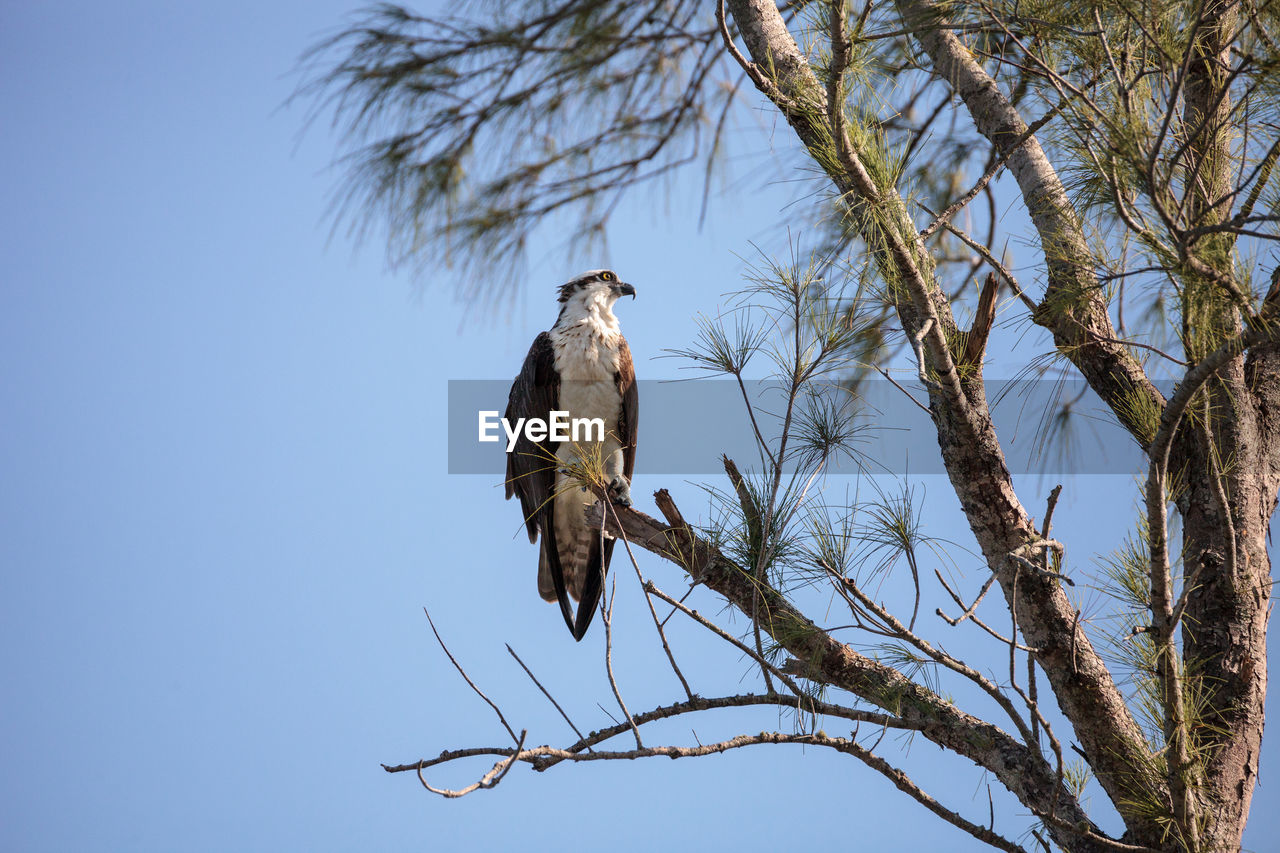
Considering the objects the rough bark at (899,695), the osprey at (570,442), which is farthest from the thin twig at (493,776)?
the osprey at (570,442)

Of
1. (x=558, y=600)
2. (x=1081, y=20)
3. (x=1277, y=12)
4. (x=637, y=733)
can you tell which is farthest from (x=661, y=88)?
(x=637, y=733)

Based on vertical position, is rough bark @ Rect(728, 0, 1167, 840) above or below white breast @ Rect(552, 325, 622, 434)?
below

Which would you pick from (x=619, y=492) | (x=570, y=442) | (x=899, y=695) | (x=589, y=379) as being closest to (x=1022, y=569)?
(x=899, y=695)

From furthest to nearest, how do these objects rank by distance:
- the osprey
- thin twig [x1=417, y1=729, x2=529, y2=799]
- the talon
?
the osprey → the talon → thin twig [x1=417, y1=729, x2=529, y2=799]

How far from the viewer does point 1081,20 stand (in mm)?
1718

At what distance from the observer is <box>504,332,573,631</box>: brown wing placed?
328cm

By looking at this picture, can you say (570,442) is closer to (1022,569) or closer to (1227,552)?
(1022,569)

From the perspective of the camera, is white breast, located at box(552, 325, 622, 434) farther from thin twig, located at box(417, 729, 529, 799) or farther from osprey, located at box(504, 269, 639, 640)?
thin twig, located at box(417, 729, 529, 799)

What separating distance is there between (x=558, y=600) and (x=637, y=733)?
1616 millimetres

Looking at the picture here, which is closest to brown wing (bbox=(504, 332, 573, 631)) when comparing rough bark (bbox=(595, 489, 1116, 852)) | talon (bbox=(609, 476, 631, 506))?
talon (bbox=(609, 476, 631, 506))

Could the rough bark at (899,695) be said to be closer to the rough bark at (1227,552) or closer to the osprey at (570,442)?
the rough bark at (1227,552)

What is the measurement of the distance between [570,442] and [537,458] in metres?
0.22

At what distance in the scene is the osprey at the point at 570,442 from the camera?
3.27 metres

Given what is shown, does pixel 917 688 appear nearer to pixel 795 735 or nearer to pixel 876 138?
pixel 795 735
